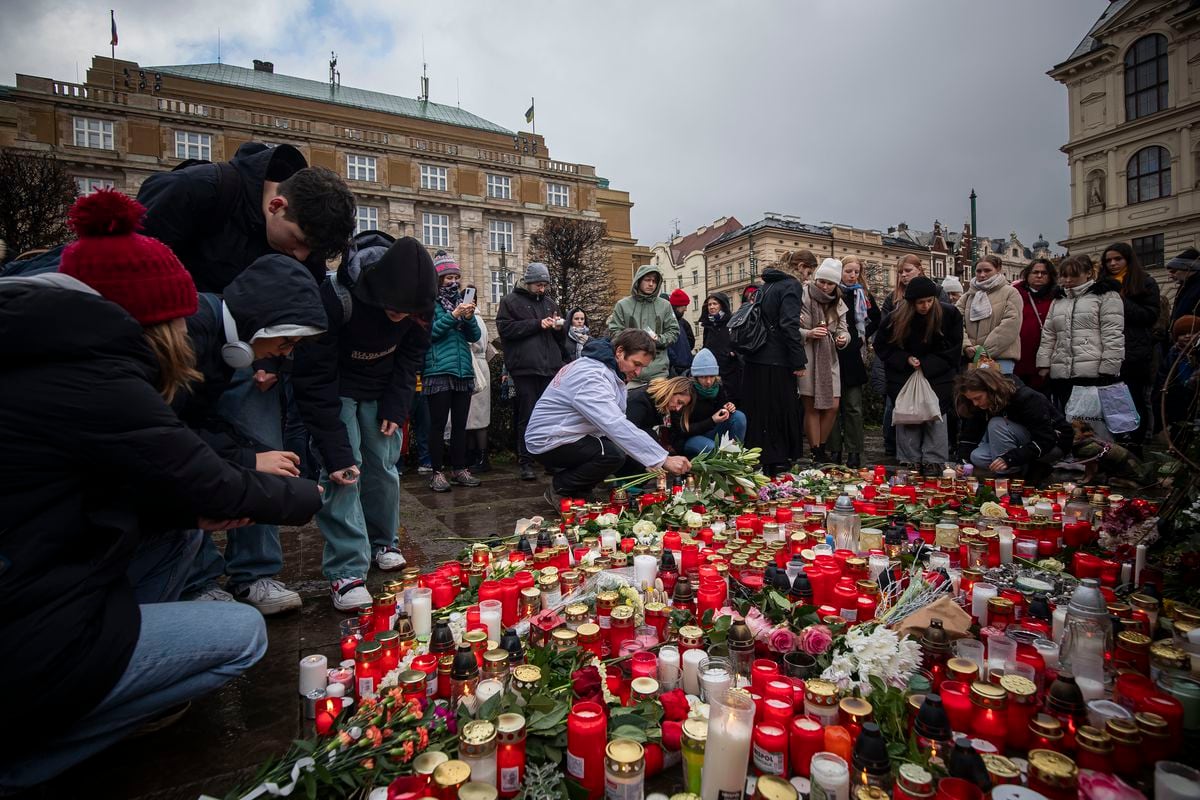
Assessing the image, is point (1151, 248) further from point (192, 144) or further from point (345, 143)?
point (192, 144)

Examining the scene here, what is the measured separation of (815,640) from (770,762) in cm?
50

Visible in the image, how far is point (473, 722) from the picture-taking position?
142cm

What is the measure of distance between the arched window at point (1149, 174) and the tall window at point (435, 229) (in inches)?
1285

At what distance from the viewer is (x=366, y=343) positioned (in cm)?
308

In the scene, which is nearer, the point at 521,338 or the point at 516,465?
the point at 521,338

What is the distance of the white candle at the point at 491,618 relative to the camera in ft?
6.91

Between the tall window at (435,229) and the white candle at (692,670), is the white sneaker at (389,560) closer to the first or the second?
the white candle at (692,670)

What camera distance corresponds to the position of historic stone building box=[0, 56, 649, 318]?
2748cm

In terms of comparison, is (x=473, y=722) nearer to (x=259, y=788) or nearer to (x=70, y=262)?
(x=259, y=788)

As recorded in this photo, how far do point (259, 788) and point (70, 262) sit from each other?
1.41 metres

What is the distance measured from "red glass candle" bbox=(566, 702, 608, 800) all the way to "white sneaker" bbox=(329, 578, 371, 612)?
1.72 metres

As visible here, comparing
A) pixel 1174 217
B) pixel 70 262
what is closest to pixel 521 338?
pixel 70 262

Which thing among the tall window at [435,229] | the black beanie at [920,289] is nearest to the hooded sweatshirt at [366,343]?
the black beanie at [920,289]

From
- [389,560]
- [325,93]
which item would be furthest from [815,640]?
[325,93]
